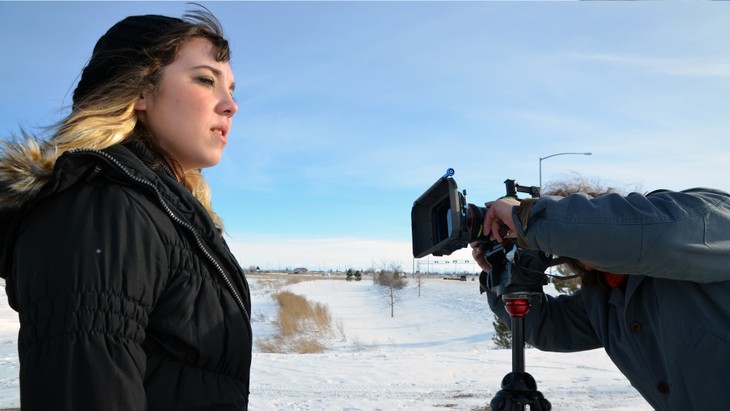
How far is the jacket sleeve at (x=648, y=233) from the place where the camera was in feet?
5.57

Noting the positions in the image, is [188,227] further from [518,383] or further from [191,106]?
[518,383]

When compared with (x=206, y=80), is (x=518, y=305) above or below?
below

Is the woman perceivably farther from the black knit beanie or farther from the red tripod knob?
the red tripod knob

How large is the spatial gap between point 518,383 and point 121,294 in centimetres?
171

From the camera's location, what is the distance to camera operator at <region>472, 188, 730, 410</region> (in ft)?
5.60

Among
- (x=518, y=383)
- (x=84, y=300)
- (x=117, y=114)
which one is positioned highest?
(x=117, y=114)

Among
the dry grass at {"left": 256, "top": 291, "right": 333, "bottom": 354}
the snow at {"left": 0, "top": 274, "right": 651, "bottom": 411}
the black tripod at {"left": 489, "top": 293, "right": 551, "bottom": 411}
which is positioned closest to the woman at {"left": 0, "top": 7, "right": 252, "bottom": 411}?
the black tripod at {"left": 489, "top": 293, "right": 551, "bottom": 411}

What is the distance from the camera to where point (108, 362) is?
1.01 m

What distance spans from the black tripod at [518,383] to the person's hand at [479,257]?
25 centimetres

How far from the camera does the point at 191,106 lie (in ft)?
5.12

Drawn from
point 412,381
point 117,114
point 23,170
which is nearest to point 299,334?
point 412,381

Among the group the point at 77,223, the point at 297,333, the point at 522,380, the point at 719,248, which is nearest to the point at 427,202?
the point at 522,380

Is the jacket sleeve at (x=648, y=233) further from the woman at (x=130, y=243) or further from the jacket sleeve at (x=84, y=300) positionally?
the jacket sleeve at (x=84, y=300)

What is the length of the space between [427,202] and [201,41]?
1.34 metres
